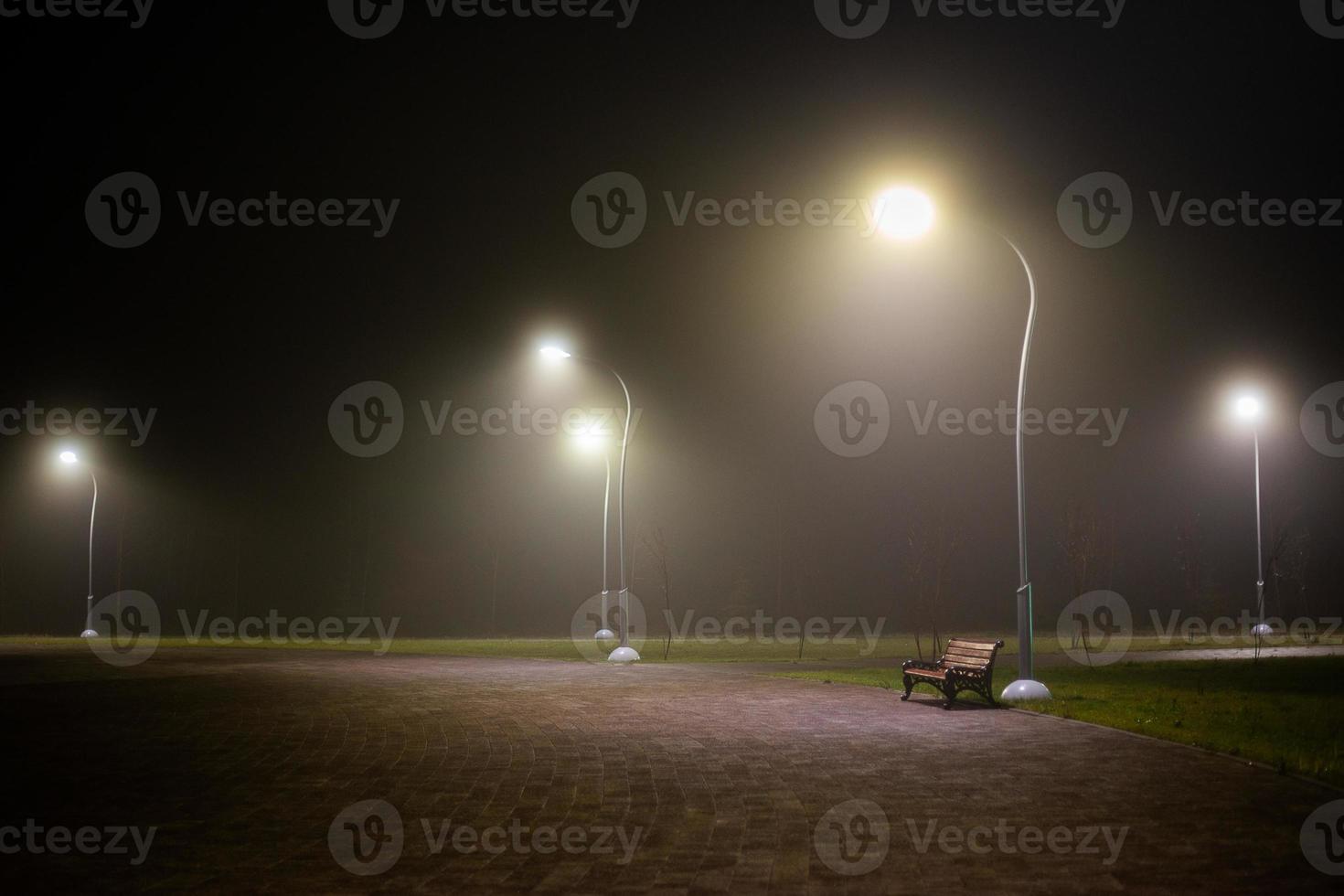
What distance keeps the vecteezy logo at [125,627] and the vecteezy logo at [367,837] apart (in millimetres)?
21333

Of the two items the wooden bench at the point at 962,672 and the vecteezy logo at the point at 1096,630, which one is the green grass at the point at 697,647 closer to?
the vecteezy logo at the point at 1096,630

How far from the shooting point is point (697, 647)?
3338 centimetres

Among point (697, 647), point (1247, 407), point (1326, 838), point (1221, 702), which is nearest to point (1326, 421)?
point (1247, 407)

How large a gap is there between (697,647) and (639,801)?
25148 mm

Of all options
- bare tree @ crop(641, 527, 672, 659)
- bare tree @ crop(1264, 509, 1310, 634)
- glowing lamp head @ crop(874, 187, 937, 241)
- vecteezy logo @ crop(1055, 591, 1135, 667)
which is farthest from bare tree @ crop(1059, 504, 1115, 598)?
glowing lamp head @ crop(874, 187, 937, 241)

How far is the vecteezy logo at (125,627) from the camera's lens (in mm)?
30547

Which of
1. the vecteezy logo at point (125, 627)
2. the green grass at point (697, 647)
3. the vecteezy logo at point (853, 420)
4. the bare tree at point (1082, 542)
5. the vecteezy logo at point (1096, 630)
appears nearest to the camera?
the vecteezy logo at point (1096, 630)

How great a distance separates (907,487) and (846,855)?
2391 inches

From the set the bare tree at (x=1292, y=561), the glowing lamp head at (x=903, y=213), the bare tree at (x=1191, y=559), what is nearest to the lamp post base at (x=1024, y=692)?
the glowing lamp head at (x=903, y=213)

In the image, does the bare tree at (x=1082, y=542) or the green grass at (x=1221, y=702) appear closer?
the green grass at (x=1221, y=702)

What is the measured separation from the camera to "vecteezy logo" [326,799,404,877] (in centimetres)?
669

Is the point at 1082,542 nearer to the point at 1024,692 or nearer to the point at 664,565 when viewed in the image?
the point at 664,565

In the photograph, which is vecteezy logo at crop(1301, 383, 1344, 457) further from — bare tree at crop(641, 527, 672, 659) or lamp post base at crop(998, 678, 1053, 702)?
lamp post base at crop(998, 678, 1053, 702)

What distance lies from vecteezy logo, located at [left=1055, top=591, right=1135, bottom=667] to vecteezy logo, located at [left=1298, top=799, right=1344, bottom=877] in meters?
15.7
